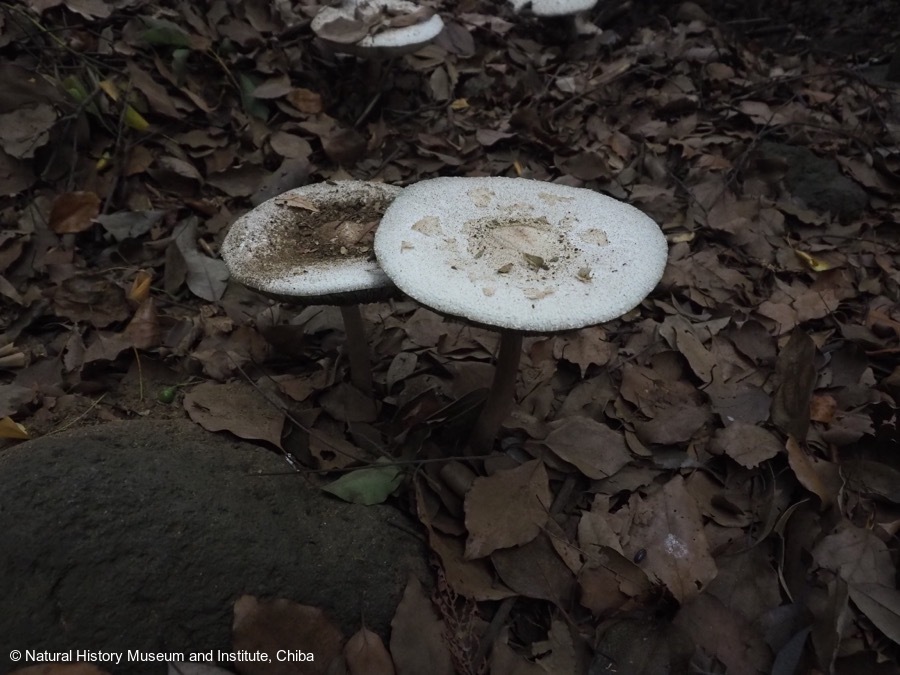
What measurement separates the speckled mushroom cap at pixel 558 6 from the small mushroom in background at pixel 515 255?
372 centimetres

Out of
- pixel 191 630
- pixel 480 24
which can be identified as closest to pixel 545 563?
pixel 191 630

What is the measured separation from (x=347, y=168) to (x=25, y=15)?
2109 mm

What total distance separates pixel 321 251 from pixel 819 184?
11.3ft

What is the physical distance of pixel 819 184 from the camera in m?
3.93

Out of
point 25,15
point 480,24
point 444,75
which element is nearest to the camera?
point 25,15

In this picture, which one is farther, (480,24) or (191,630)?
(480,24)

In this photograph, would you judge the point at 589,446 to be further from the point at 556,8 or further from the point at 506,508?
the point at 556,8

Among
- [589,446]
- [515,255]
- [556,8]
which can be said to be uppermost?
[515,255]

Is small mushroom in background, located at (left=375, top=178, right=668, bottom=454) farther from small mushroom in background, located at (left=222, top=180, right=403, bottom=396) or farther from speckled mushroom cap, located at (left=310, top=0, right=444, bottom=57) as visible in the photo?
speckled mushroom cap, located at (left=310, top=0, right=444, bottom=57)

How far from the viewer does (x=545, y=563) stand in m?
2.21

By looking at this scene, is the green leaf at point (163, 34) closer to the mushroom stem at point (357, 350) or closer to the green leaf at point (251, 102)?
the green leaf at point (251, 102)

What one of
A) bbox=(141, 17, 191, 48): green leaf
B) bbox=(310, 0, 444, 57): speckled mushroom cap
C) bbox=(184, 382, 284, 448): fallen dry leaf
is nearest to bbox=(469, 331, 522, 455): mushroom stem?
bbox=(184, 382, 284, 448): fallen dry leaf

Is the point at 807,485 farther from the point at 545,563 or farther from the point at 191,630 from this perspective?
the point at 191,630

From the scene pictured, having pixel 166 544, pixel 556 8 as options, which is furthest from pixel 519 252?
pixel 556 8
